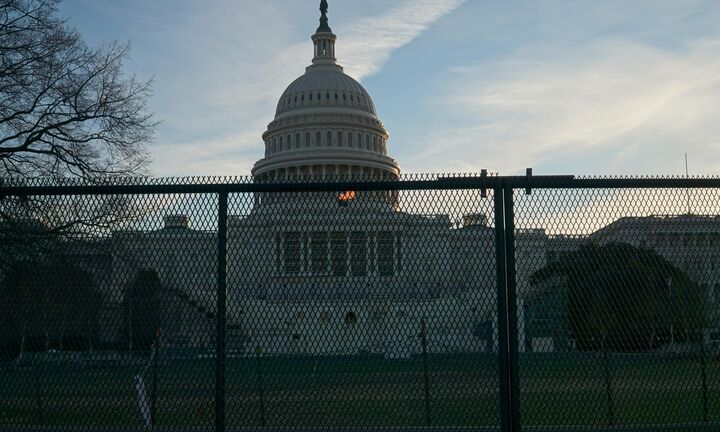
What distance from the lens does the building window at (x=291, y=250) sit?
697 centimetres

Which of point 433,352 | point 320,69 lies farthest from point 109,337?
point 320,69

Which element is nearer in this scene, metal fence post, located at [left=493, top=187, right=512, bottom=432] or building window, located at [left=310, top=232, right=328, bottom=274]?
metal fence post, located at [left=493, top=187, right=512, bottom=432]

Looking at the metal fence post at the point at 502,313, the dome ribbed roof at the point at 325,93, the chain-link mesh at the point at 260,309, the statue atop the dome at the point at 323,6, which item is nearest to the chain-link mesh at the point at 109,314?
the chain-link mesh at the point at 260,309

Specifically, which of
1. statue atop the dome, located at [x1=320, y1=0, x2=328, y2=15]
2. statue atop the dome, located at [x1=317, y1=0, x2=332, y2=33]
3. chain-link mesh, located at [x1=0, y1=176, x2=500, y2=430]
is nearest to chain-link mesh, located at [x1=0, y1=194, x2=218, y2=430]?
chain-link mesh, located at [x1=0, y1=176, x2=500, y2=430]

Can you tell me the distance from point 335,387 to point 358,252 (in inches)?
44.5

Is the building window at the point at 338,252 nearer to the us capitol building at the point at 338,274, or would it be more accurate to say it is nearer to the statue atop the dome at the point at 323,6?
the us capitol building at the point at 338,274

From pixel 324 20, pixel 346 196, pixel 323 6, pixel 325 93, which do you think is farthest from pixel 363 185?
pixel 323 6

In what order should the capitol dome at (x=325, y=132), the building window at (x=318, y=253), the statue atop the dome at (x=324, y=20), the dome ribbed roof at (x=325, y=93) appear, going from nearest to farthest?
1. the building window at (x=318, y=253)
2. the capitol dome at (x=325, y=132)
3. the dome ribbed roof at (x=325, y=93)
4. the statue atop the dome at (x=324, y=20)

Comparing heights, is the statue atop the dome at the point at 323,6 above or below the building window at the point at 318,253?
above

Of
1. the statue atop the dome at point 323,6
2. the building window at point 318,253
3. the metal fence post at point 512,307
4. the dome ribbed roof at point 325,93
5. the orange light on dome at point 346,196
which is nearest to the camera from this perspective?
the metal fence post at point 512,307

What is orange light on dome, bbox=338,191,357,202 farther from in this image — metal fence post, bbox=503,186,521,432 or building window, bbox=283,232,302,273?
metal fence post, bbox=503,186,521,432

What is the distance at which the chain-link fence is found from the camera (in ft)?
21.8

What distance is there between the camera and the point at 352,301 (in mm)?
6965

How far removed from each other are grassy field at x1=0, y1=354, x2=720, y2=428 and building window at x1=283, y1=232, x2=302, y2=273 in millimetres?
798
